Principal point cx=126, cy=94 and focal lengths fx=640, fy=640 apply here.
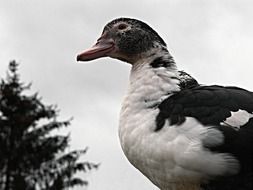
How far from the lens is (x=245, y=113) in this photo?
14.3ft

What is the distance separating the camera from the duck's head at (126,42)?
5398mm

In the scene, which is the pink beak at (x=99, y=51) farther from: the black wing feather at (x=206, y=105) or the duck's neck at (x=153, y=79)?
the black wing feather at (x=206, y=105)

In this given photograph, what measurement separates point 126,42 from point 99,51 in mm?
306

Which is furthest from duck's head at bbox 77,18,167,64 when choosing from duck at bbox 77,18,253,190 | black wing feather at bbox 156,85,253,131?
black wing feather at bbox 156,85,253,131

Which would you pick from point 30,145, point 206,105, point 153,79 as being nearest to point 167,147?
point 206,105

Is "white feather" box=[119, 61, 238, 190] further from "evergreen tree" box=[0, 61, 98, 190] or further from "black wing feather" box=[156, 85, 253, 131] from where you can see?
"evergreen tree" box=[0, 61, 98, 190]

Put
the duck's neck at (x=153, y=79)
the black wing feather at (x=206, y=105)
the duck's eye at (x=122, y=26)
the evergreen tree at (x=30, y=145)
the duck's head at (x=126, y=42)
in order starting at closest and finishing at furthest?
the black wing feather at (x=206, y=105) → the duck's neck at (x=153, y=79) → the duck's head at (x=126, y=42) → the duck's eye at (x=122, y=26) → the evergreen tree at (x=30, y=145)

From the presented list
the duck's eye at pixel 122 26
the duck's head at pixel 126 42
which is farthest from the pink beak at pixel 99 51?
the duck's eye at pixel 122 26

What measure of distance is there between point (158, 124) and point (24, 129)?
20651mm

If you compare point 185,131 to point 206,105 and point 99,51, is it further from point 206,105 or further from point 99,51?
point 99,51

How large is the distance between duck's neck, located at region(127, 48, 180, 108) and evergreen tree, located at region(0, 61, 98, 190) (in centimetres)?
1882

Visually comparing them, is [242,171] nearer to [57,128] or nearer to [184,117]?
[184,117]

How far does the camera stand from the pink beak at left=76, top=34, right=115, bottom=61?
5695mm

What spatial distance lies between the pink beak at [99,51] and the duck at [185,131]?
0.58m
